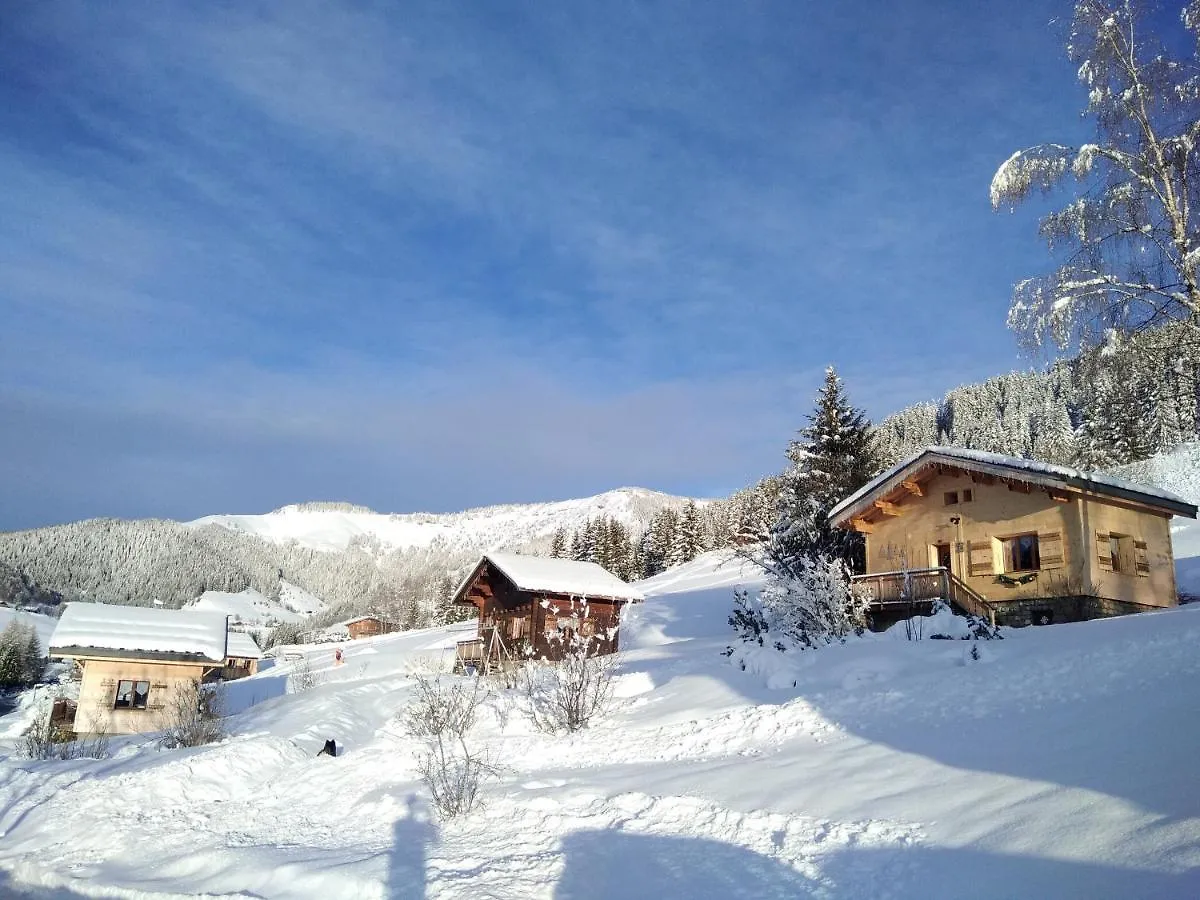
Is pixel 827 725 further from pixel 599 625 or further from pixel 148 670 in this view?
pixel 148 670

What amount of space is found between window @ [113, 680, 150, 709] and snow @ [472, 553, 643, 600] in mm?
14543

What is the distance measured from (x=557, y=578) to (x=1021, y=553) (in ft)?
58.4

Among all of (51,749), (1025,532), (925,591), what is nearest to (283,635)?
(51,749)

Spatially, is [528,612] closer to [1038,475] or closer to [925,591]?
[925,591]

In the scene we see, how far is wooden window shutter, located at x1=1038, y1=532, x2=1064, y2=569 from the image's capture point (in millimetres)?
22328

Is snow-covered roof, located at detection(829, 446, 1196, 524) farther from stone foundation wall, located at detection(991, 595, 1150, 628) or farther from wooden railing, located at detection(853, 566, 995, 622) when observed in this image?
wooden railing, located at detection(853, 566, 995, 622)

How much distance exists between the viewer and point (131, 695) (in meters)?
33.1

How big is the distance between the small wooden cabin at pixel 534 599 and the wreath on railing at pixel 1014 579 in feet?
46.9

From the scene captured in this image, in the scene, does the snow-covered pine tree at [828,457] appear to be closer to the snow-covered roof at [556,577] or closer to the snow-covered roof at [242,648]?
the snow-covered roof at [556,577]

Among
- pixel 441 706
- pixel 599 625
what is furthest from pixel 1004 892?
pixel 599 625

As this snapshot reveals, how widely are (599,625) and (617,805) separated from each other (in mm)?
24850

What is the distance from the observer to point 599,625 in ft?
112

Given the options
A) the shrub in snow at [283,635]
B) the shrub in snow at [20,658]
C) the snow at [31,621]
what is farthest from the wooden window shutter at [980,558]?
the shrub in snow at [283,635]

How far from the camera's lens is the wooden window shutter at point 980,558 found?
78.9ft
